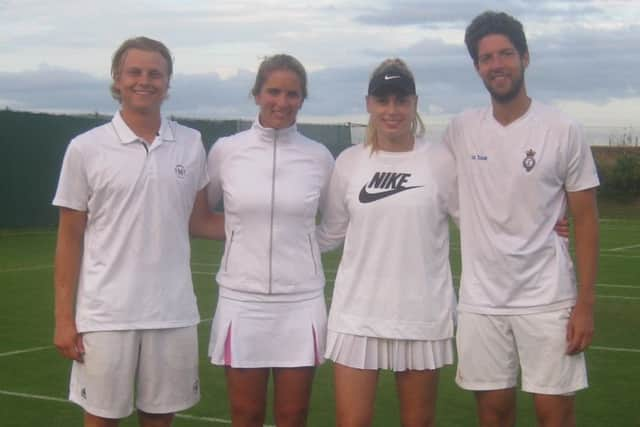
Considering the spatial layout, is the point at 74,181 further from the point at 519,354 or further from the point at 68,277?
the point at 519,354

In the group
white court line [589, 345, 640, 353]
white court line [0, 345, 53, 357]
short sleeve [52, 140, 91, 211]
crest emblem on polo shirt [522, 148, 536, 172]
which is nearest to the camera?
short sleeve [52, 140, 91, 211]

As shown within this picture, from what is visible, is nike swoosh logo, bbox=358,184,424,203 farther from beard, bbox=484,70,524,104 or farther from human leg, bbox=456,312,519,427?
human leg, bbox=456,312,519,427

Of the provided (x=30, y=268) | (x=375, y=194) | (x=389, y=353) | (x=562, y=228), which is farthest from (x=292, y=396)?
(x=30, y=268)

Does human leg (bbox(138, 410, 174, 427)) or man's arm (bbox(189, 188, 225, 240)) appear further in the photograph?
man's arm (bbox(189, 188, 225, 240))

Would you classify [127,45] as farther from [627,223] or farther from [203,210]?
[627,223]

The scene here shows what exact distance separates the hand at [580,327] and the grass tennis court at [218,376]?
231cm

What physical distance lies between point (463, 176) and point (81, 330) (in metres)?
1.67

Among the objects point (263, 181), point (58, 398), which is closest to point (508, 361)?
point (263, 181)

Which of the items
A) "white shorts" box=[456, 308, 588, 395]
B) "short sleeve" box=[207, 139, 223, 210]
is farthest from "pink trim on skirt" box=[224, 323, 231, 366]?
"white shorts" box=[456, 308, 588, 395]

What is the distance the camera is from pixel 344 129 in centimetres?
2984

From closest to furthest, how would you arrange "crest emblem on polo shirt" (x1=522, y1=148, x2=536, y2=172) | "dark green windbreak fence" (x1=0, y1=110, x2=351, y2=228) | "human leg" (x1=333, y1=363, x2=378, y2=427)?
1. "crest emblem on polo shirt" (x1=522, y1=148, x2=536, y2=172)
2. "human leg" (x1=333, y1=363, x2=378, y2=427)
3. "dark green windbreak fence" (x1=0, y1=110, x2=351, y2=228)

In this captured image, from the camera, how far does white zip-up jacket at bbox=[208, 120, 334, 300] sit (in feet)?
15.4

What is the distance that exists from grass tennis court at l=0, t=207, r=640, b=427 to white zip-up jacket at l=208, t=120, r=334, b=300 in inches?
Result: 85.1

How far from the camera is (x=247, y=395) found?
475 cm
